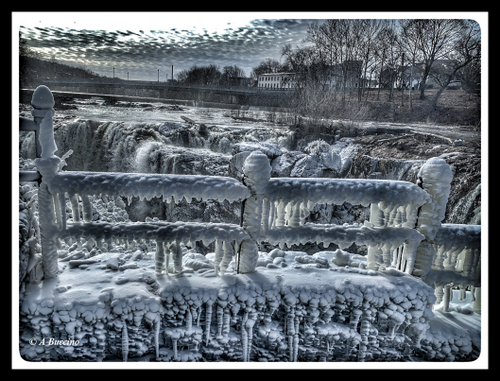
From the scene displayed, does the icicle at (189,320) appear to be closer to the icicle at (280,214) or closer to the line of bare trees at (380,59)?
the icicle at (280,214)

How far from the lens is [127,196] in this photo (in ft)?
7.63

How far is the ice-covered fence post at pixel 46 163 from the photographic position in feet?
7.47

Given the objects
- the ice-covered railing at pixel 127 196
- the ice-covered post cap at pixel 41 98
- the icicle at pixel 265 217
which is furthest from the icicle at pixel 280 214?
the ice-covered post cap at pixel 41 98

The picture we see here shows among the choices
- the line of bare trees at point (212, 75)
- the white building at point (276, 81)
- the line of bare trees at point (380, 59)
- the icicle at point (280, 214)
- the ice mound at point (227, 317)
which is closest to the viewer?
the ice mound at point (227, 317)

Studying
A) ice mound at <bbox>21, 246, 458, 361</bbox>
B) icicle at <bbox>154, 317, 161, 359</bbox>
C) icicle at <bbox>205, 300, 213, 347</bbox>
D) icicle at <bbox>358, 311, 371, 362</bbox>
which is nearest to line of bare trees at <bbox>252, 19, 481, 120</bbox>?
ice mound at <bbox>21, 246, 458, 361</bbox>

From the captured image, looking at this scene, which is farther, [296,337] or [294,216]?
[294,216]

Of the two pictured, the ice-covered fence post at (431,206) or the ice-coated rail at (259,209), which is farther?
the ice-covered fence post at (431,206)

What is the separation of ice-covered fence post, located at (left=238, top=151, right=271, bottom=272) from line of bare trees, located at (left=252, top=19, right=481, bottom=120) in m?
2.84

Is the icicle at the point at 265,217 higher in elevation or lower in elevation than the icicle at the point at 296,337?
higher

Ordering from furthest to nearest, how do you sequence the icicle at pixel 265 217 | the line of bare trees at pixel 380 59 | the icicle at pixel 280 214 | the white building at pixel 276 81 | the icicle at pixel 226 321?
the white building at pixel 276 81 → the line of bare trees at pixel 380 59 → the icicle at pixel 280 214 → the icicle at pixel 265 217 → the icicle at pixel 226 321

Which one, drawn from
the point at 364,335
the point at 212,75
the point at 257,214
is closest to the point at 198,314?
the point at 257,214

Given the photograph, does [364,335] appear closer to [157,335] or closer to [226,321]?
[226,321]

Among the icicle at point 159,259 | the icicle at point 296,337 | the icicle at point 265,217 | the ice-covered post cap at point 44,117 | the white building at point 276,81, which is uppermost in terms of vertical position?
the white building at point 276,81

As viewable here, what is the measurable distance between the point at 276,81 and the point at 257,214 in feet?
13.7
